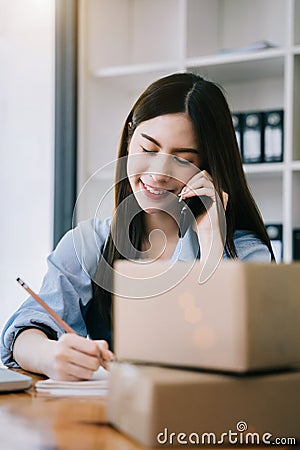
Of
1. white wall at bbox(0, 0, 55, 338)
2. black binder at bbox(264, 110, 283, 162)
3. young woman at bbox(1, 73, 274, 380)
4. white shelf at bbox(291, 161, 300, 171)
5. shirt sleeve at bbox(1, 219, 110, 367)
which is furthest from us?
white wall at bbox(0, 0, 55, 338)

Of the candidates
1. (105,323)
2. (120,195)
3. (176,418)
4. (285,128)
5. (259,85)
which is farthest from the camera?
(259,85)

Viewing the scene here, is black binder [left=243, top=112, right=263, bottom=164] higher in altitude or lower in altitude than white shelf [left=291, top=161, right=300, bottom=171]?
higher

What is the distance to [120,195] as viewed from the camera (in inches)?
61.0

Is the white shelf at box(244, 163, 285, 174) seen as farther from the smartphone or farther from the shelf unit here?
the smartphone

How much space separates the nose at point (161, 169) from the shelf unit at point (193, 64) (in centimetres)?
163

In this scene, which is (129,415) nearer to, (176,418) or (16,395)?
(176,418)

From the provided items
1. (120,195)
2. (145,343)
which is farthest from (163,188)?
(145,343)

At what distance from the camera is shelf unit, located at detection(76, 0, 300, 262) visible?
9.89 ft

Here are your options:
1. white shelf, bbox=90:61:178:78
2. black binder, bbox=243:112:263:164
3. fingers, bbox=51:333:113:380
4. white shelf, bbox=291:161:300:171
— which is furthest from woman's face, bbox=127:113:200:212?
white shelf, bbox=90:61:178:78

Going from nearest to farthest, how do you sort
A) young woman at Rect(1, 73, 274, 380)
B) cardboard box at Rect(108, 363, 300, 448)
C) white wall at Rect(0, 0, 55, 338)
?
cardboard box at Rect(108, 363, 300, 448), young woman at Rect(1, 73, 274, 380), white wall at Rect(0, 0, 55, 338)

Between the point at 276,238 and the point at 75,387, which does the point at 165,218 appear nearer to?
the point at 75,387

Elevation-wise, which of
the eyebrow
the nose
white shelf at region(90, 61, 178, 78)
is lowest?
the nose

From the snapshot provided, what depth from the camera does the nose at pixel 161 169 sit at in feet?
4.32

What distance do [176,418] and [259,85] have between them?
2.79 m
